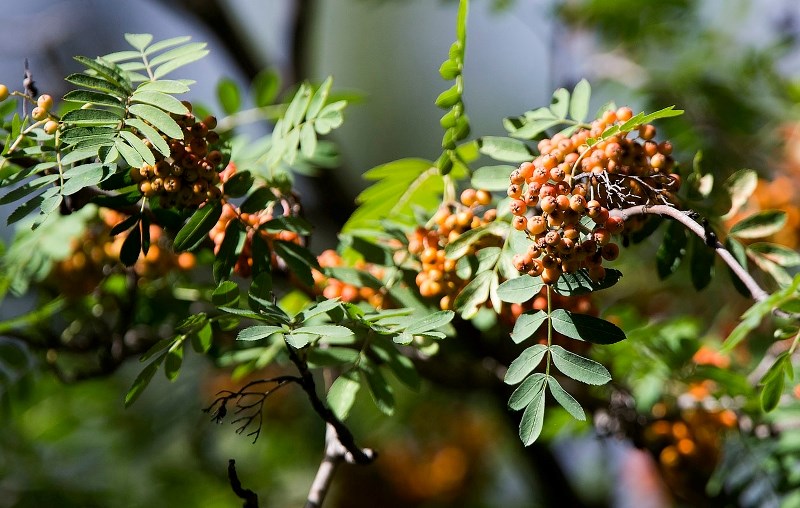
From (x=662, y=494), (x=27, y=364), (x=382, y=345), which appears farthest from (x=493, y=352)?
(x=662, y=494)

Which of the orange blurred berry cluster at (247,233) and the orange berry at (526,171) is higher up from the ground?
the orange berry at (526,171)

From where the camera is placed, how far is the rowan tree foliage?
1234 millimetres

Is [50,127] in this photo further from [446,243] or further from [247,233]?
[446,243]

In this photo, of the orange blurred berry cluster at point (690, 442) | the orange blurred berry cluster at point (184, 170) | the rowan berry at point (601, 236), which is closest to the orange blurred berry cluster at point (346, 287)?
the orange blurred berry cluster at point (184, 170)

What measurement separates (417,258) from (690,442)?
72 cm

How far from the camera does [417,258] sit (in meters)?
1.50

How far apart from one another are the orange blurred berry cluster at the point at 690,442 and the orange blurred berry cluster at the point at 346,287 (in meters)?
0.69

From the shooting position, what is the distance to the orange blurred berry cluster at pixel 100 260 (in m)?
1.92

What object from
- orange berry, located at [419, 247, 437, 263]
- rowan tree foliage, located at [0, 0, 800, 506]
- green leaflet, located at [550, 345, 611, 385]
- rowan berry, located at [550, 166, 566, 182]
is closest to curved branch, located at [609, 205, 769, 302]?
rowan tree foliage, located at [0, 0, 800, 506]

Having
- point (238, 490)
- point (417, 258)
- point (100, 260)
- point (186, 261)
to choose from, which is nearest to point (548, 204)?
point (417, 258)

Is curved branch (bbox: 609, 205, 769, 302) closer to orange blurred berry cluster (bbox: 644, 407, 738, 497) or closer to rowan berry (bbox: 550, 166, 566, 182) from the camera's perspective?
rowan berry (bbox: 550, 166, 566, 182)

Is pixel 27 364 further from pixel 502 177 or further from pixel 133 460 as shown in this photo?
pixel 502 177

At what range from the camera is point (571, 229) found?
1164mm

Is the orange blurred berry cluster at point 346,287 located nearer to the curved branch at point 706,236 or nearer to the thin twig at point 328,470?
the thin twig at point 328,470
